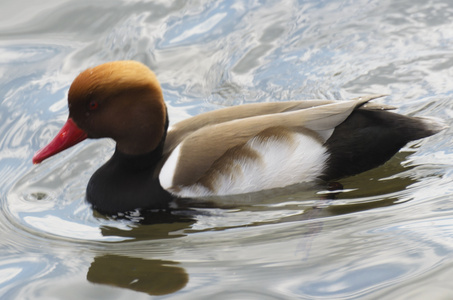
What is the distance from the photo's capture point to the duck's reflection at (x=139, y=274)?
386cm

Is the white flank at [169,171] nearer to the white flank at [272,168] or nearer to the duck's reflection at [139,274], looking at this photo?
the white flank at [272,168]

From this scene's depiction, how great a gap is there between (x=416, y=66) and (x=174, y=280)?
10.9 ft

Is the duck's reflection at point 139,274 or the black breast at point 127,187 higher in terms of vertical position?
the black breast at point 127,187

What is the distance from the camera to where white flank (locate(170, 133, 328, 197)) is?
473 centimetres

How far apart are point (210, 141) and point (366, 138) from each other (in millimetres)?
1017

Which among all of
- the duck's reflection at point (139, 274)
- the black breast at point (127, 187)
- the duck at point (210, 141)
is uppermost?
the duck at point (210, 141)

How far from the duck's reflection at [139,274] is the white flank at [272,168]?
71 centimetres

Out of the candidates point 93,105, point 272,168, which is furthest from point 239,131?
point 93,105

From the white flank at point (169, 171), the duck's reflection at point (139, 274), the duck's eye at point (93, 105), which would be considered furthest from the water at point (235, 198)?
the duck's eye at point (93, 105)

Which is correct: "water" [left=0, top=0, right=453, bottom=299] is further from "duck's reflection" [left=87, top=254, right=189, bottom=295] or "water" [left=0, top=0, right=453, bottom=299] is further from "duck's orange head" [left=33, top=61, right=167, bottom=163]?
"duck's orange head" [left=33, top=61, right=167, bottom=163]

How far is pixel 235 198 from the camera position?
15.7 ft

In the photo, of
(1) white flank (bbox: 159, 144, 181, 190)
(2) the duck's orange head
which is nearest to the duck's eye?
(2) the duck's orange head

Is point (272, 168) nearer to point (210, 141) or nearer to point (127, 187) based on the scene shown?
point (210, 141)

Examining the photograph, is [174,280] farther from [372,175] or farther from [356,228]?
[372,175]
